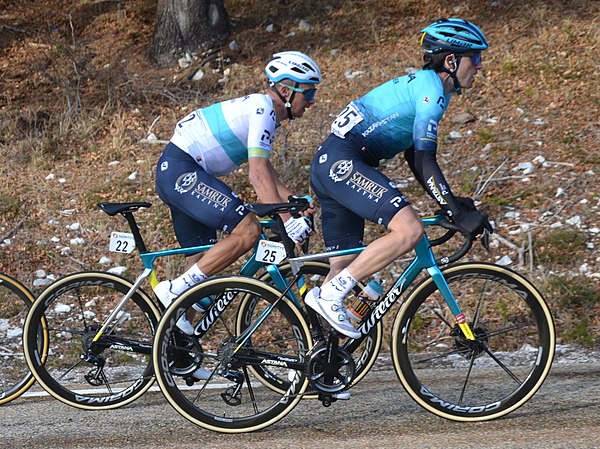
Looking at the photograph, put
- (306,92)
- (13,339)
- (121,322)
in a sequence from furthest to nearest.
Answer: (13,339) < (121,322) < (306,92)

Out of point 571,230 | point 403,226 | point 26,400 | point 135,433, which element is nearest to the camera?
point 403,226

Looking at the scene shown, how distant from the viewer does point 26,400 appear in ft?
20.4

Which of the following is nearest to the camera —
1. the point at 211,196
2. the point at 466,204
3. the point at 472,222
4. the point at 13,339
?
the point at 472,222

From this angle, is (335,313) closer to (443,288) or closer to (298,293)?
(443,288)

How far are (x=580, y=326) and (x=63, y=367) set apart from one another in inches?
161

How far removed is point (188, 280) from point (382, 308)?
1185mm

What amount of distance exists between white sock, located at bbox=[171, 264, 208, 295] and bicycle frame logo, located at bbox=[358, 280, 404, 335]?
101cm

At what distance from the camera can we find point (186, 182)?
558 cm

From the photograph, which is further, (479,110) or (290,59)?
(479,110)

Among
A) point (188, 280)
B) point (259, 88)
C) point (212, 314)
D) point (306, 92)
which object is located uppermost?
point (306, 92)

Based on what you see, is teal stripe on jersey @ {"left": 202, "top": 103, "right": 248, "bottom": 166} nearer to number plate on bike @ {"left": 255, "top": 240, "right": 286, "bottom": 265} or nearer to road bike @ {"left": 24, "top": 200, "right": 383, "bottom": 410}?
road bike @ {"left": 24, "top": 200, "right": 383, "bottom": 410}

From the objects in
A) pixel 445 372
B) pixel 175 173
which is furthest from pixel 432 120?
pixel 445 372

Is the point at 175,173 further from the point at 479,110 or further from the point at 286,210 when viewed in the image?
the point at 479,110

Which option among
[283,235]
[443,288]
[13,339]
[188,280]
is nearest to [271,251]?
[283,235]
